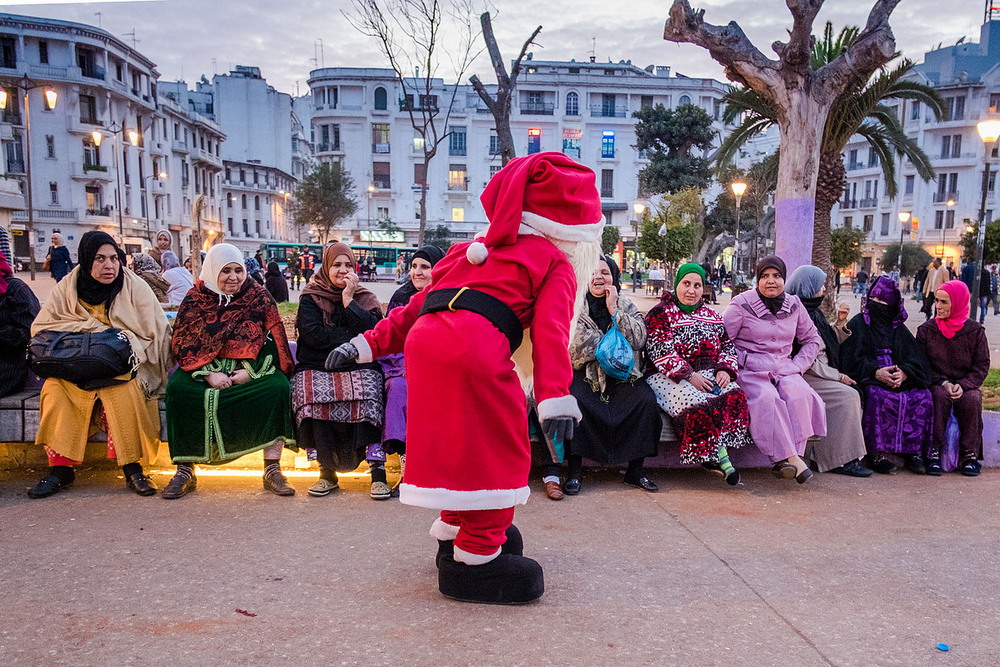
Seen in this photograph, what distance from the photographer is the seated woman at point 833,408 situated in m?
5.00

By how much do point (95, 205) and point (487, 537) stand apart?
5133 cm

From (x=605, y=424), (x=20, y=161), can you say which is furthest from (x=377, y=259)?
(x=605, y=424)

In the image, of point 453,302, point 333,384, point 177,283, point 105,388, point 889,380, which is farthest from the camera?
point 177,283

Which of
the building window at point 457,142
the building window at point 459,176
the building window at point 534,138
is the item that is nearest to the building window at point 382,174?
the building window at point 459,176

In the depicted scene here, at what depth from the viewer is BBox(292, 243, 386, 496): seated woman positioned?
4.43 metres

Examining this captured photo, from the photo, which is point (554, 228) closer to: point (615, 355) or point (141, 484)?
point (615, 355)

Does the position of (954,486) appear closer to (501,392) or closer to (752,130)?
(501,392)

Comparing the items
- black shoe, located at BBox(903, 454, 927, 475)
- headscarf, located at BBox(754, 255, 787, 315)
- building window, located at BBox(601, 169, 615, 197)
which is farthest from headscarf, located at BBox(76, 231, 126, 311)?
building window, located at BBox(601, 169, 615, 197)

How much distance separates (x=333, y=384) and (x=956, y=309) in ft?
14.8

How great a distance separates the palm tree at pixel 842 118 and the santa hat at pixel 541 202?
1036 cm

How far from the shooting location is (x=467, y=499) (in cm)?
273

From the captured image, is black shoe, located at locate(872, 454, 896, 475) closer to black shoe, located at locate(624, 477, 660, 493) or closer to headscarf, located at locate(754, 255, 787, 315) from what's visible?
headscarf, located at locate(754, 255, 787, 315)

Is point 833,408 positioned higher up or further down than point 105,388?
further down

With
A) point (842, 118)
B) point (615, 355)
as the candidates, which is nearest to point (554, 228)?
point (615, 355)
